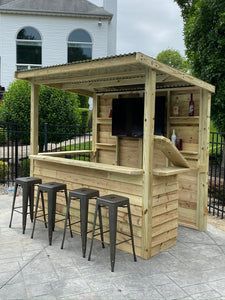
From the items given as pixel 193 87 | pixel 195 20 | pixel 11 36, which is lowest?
pixel 193 87

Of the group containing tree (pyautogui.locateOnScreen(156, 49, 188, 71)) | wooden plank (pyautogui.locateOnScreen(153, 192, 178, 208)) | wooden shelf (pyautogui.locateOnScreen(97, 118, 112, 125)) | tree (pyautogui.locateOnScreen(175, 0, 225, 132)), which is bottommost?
wooden plank (pyautogui.locateOnScreen(153, 192, 178, 208))

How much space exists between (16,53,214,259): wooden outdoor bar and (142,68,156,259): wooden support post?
11mm

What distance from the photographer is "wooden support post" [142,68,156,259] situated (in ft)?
11.7

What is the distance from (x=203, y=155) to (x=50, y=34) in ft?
55.0

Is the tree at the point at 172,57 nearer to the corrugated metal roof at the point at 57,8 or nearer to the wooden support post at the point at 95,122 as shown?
the corrugated metal roof at the point at 57,8

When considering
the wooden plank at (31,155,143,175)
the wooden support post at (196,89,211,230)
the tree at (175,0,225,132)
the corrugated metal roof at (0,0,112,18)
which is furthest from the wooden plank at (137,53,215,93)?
the corrugated metal roof at (0,0,112,18)

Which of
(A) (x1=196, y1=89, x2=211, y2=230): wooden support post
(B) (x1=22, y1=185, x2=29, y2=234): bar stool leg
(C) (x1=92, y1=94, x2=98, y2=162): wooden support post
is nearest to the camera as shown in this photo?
(B) (x1=22, y1=185, x2=29, y2=234): bar stool leg

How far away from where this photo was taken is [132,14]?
24.0m

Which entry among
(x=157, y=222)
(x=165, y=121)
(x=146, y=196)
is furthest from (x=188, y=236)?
(x=165, y=121)

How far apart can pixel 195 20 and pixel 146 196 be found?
17.9ft

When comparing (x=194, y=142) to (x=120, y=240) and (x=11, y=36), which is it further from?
(x=11, y=36)

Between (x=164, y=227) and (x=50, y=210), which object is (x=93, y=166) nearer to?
(x=50, y=210)

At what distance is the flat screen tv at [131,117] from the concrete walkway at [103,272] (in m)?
1.73

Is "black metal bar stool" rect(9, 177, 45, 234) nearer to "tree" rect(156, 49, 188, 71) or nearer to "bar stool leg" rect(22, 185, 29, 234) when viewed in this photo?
"bar stool leg" rect(22, 185, 29, 234)
